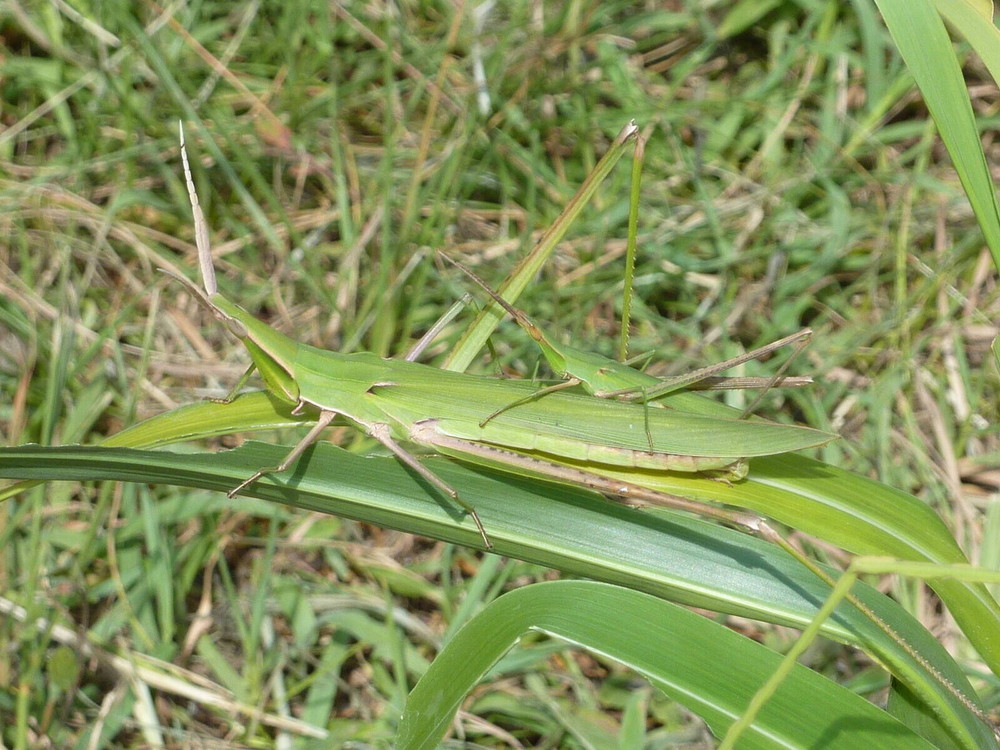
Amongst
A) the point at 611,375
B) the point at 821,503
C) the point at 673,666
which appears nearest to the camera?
the point at 673,666

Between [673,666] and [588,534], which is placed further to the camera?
[588,534]

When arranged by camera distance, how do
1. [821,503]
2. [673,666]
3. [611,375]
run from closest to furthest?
[673,666] → [821,503] → [611,375]

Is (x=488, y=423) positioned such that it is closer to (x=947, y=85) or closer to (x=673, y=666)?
(x=673, y=666)

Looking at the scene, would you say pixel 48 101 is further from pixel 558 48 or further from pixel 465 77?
pixel 558 48

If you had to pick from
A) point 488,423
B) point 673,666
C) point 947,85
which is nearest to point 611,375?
point 488,423

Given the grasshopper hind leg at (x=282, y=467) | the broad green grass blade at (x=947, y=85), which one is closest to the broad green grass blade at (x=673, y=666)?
the grasshopper hind leg at (x=282, y=467)

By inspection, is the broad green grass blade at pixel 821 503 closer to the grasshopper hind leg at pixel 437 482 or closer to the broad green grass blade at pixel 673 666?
the grasshopper hind leg at pixel 437 482

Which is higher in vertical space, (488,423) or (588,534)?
(488,423)

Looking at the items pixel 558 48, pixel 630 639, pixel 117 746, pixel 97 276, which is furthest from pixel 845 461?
pixel 97 276
